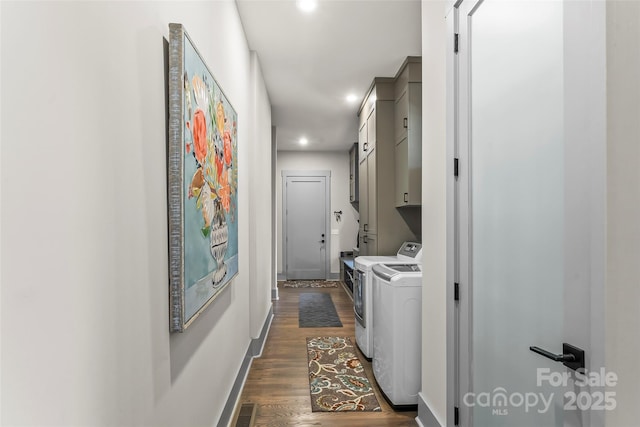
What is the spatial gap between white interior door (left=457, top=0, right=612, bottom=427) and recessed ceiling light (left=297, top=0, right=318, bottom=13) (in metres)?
1.20

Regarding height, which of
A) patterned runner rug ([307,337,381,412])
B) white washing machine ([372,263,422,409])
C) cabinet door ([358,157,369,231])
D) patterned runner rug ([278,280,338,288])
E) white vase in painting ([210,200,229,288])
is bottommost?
patterned runner rug ([278,280,338,288])

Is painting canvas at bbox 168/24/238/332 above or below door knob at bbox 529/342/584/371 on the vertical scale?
above

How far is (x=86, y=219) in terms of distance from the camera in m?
0.73

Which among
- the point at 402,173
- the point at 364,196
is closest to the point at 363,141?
the point at 364,196

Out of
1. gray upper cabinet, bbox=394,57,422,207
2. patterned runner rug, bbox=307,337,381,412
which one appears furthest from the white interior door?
gray upper cabinet, bbox=394,57,422,207

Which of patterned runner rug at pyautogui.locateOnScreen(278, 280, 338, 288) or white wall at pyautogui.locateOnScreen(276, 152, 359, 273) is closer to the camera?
patterned runner rug at pyautogui.locateOnScreen(278, 280, 338, 288)

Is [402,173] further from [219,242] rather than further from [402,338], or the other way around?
[219,242]

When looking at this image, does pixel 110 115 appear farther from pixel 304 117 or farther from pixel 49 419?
pixel 304 117

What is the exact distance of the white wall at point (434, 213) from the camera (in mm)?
1802

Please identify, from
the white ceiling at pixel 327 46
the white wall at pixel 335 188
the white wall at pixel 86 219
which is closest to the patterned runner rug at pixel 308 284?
the white wall at pixel 335 188

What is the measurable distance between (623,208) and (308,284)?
6037 millimetres

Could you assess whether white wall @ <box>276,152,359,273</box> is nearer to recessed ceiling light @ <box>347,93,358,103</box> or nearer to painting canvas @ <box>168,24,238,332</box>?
recessed ceiling light @ <box>347,93,358,103</box>

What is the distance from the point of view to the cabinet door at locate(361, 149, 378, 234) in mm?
3822

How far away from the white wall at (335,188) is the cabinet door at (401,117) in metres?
3.54
